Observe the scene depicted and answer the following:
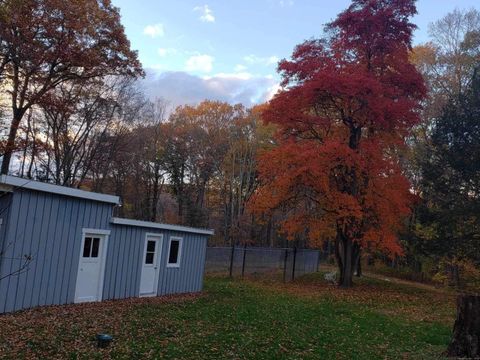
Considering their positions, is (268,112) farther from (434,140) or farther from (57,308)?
(57,308)

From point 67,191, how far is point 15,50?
10321 mm

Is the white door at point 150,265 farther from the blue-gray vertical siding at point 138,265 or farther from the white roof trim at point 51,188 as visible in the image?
the white roof trim at point 51,188

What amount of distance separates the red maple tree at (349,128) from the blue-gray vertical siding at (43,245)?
1017 centimetres

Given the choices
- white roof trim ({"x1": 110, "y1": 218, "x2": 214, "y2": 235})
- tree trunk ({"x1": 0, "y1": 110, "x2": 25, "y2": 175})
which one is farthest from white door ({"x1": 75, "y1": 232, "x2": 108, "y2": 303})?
tree trunk ({"x1": 0, "y1": 110, "x2": 25, "y2": 175})

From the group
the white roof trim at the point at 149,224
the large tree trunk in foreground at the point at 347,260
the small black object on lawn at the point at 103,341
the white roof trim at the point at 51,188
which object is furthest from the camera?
the large tree trunk in foreground at the point at 347,260

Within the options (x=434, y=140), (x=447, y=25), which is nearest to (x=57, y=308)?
(x=434, y=140)

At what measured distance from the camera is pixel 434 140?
21156mm

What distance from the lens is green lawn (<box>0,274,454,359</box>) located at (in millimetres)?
7406

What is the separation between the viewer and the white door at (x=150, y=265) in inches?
567

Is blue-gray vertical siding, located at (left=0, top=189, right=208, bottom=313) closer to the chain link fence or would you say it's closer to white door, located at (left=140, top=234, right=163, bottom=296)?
white door, located at (left=140, top=234, right=163, bottom=296)

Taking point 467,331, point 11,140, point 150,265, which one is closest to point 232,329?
point 467,331

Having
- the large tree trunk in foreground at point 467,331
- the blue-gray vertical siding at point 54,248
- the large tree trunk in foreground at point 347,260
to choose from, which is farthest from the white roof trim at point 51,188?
the large tree trunk in foreground at point 347,260

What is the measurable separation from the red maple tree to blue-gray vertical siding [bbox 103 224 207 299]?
227 inches

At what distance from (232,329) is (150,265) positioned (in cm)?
588
